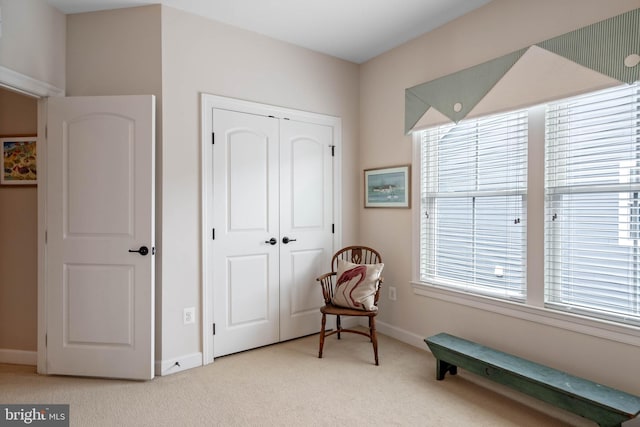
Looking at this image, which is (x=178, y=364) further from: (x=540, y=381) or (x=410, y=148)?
(x=410, y=148)

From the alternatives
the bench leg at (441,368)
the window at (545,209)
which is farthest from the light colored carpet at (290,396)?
the window at (545,209)

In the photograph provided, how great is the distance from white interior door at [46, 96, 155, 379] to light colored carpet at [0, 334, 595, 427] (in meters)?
0.25

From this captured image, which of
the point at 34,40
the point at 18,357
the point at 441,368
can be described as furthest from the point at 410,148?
the point at 18,357

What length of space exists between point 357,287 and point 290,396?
3.41ft

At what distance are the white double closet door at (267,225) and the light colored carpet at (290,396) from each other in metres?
0.40

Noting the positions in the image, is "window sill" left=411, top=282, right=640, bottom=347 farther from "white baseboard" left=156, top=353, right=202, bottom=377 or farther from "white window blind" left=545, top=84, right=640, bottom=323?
"white baseboard" left=156, top=353, right=202, bottom=377

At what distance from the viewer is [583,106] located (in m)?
2.19

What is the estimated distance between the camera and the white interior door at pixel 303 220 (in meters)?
3.38

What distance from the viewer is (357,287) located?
10.0ft

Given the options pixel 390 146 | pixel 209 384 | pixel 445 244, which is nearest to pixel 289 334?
pixel 209 384

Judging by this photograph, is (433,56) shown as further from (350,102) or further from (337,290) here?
(337,290)

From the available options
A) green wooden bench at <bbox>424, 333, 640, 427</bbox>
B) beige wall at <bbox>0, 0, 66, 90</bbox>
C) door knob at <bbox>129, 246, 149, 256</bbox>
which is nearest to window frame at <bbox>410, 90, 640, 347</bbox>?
green wooden bench at <bbox>424, 333, 640, 427</bbox>

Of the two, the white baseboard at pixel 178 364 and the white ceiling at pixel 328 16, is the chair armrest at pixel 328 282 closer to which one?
the white baseboard at pixel 178 364

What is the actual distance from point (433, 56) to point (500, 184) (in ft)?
4.22
